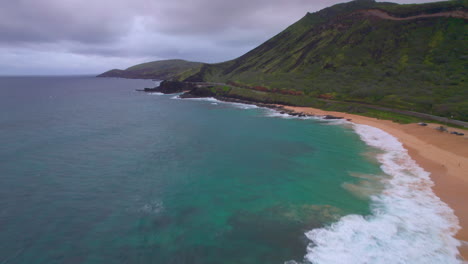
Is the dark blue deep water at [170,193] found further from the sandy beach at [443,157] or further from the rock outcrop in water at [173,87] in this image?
the rock outcrop in water at [173,87]

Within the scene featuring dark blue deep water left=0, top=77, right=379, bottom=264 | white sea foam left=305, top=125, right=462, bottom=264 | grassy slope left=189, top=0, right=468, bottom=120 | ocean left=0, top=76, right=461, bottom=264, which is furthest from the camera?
grassy slope left=189, top=0, right=468, bottom=120

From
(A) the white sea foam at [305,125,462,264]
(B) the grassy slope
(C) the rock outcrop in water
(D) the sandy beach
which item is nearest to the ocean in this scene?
(A) the white sea foam at [305,125,462,264]

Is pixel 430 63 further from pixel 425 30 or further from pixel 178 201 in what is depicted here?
pixel 178 201

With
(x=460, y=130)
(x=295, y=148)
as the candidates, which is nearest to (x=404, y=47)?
(x=460, y=130)

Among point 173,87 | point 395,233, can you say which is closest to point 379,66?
point 173,87

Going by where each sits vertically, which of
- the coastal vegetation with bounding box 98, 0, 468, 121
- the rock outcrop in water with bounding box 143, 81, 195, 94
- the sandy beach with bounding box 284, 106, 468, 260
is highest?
the coastal vegetation with bounding box 98, 0, 468, 121

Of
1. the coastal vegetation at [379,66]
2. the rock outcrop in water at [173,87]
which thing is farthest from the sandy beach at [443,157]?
the rock outcrop in water at [173,87]

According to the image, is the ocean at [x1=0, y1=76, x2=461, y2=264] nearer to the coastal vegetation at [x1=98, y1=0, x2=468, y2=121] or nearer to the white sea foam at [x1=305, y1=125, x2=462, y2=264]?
the white sea foam at [x1=305, y1=125, x2=462, y2=264]

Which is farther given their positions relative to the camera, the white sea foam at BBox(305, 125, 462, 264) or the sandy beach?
the sandy beach

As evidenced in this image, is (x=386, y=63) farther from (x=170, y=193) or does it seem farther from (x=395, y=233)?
(x=170, y=193)
